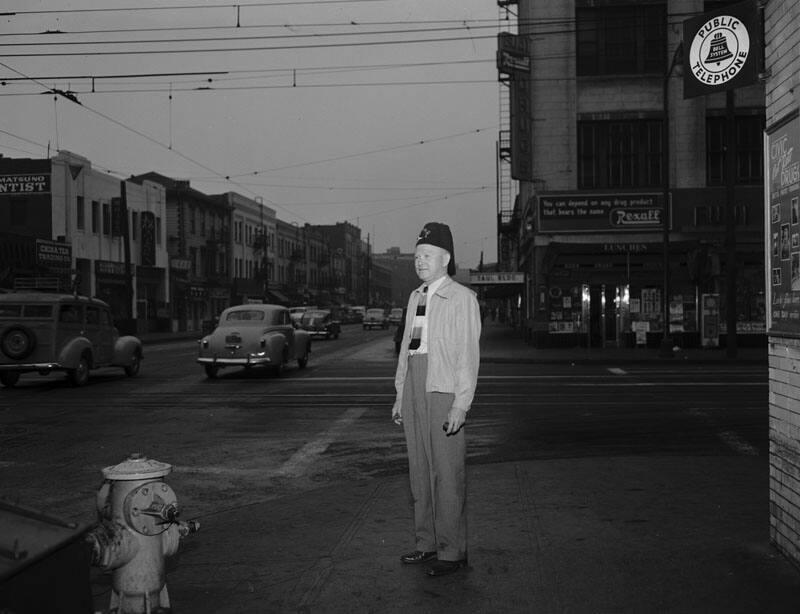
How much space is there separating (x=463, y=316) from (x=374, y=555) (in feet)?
5.32

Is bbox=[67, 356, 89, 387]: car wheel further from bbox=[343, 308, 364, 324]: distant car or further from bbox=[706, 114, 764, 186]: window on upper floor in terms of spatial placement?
bbox=[343, 308, 364, 324]: distant car

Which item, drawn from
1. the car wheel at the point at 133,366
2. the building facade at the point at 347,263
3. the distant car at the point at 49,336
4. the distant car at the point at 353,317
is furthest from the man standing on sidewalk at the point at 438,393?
the building facade at the point at 347,263

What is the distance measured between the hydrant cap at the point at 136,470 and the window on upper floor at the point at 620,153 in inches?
1162

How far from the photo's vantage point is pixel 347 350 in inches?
1373

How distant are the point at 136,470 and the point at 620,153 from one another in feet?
98.4

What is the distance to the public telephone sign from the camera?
18.9 feet

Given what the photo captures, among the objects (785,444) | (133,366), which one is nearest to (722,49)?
(785,444)

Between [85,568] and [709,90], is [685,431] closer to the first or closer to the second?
[709,90]

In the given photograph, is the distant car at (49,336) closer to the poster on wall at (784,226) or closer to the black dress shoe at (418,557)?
the black dress shoe at (418,557)

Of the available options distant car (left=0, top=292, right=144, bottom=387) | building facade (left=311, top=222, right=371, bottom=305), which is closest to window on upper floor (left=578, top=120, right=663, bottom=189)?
distant car (left=0, top=292, right=144, bottom=387)

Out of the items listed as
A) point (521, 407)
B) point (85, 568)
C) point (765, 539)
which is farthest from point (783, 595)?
point (521, 407)

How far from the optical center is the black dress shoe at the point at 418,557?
215 inches

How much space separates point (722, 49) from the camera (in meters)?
6.23

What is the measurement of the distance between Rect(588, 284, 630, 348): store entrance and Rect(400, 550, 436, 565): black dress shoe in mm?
26521
